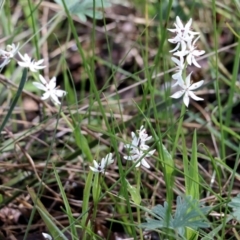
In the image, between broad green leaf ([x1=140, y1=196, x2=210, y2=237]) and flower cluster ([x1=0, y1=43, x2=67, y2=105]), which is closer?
broad green leaf ([x1=140, y1=196, x2=210, y2=237])

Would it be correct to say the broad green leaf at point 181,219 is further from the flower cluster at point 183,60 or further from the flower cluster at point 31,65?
the flower cluster at point 31,65

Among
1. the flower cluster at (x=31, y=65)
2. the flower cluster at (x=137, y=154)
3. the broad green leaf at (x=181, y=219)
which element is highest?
the flower cluster at (x=31, y=65)

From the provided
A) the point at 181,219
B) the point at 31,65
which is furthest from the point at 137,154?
the point at 31,65

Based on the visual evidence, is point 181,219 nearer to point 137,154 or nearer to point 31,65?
point 137,154

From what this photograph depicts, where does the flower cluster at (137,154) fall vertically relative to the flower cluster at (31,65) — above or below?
below

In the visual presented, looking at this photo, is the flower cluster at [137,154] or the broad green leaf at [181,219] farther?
the flower cluster at [137,154]

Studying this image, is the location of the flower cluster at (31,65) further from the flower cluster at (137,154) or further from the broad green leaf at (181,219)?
the broad green leaf at (181,219)

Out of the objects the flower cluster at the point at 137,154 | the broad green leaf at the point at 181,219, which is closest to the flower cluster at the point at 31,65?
the flower cluster at the point at 137,154

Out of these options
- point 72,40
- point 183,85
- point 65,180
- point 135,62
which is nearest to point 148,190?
point 65,180

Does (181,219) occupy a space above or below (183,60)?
below

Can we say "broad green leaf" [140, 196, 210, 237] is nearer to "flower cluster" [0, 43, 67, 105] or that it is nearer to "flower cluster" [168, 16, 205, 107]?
"flower cluster" [168, 16, 205, 107]

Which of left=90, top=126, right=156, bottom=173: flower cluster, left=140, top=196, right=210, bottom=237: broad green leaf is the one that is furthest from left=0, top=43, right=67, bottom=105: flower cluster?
left=140, top=196, right=210, bottom=237: broad green leaf
